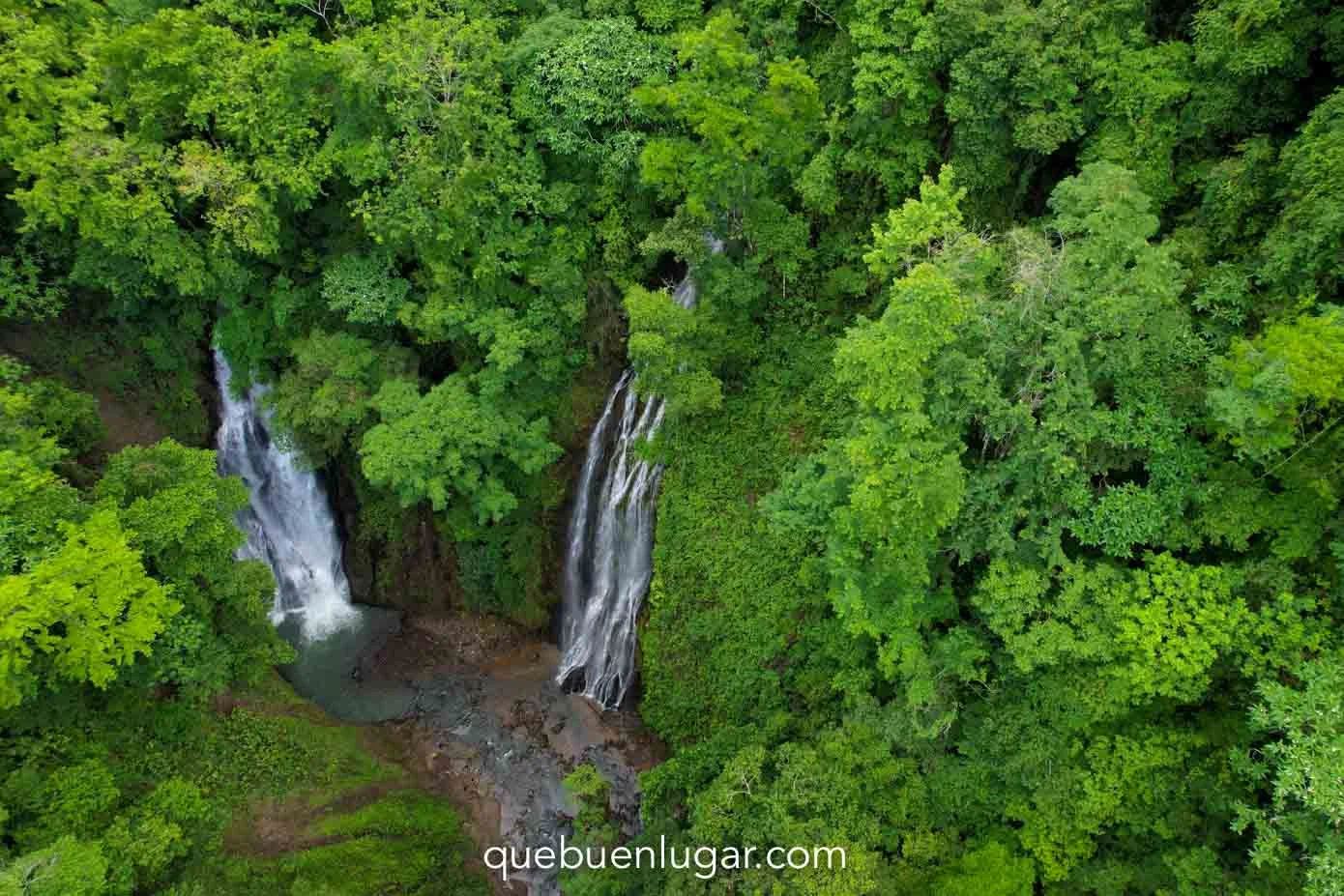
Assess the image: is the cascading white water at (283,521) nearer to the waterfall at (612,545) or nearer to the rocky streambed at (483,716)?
the rocky streambed at (483,716)

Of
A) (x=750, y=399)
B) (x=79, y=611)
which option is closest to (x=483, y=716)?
Result: (x=79, y=611)

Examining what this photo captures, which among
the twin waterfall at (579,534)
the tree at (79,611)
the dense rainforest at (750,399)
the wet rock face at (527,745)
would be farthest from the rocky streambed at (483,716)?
the tree at (79,611)

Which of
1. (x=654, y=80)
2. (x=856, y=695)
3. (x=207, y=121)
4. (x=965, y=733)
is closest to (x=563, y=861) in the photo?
(x=856, y=695)

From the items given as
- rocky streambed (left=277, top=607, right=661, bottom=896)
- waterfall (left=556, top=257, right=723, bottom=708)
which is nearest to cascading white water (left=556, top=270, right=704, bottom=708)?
waterfall (left=556, top=257, right=723, bottom=708)

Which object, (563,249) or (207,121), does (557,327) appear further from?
(207,121)

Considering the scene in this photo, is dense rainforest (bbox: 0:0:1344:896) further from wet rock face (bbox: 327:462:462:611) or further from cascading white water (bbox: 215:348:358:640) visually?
cascading white water (bbox: 215:348:358:640)

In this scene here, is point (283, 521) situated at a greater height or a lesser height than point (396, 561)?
greater

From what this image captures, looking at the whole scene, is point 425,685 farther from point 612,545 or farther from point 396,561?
point 612,545
